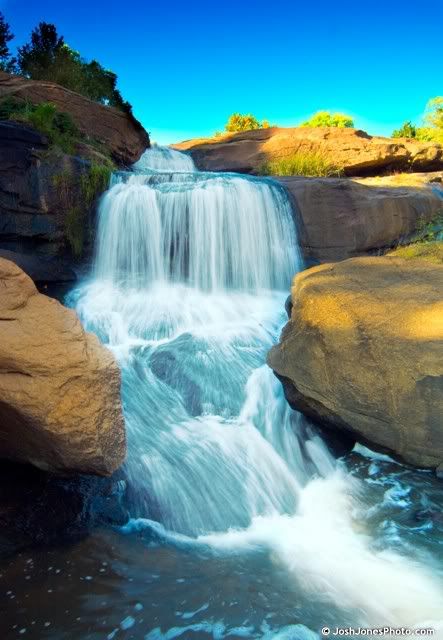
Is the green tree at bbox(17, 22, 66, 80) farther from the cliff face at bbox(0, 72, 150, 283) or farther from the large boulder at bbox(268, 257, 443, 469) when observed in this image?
the large boulder at bbox(268, 257, 443, 469)

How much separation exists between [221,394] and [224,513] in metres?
1.65

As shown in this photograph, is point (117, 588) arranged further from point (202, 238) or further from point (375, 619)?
point (202, 238)

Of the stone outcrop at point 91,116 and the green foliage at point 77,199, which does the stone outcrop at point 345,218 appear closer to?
the green foliage at point 77,199

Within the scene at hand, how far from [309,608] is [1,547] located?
2.10 meters

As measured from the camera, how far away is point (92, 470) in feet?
10.9

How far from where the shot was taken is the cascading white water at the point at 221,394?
3.57m

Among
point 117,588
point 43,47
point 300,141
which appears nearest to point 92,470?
point 117,588

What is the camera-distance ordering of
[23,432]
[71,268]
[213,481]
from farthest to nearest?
[71,268], [213,481], [23,432]

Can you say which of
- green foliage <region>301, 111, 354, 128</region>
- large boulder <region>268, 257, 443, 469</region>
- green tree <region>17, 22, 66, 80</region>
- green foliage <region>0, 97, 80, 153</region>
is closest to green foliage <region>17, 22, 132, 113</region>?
green tree <region>17, 22, 66, 80</region>

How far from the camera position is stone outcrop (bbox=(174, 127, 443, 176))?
13.7 meters

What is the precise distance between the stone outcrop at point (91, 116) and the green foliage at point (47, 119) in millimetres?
412

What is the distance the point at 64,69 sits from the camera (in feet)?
46.1

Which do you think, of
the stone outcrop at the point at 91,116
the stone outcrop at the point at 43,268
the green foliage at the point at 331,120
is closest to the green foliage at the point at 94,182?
the stone outcrop at the point at 43,268

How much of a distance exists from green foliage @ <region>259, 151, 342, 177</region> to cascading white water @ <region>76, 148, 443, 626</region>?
12.6 ft
